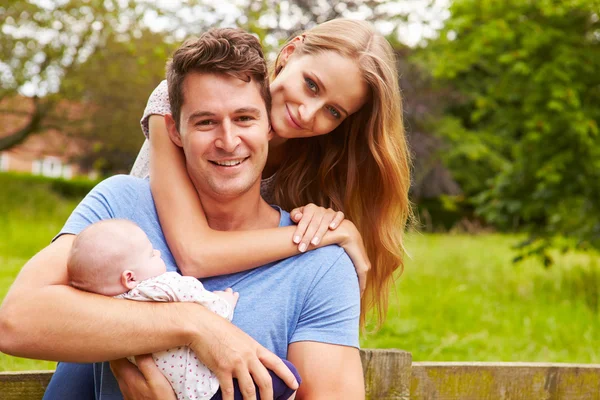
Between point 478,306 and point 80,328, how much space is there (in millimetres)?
5304

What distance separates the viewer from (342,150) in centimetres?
294

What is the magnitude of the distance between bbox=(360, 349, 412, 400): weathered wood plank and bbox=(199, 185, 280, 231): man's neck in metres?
0.60

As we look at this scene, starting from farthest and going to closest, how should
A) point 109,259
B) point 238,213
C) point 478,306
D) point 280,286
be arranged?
1. point 478,306
2. point 238,213
3. point 280,286
4. point 109,259

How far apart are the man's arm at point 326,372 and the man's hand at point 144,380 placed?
39cm

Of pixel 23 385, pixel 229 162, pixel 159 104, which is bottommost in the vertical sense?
pixel 23 385

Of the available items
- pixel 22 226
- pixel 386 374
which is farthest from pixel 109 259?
pixel 22 226

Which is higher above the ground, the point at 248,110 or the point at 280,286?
the point at 248,110

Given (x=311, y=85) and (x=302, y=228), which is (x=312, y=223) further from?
(x=311, y=85)

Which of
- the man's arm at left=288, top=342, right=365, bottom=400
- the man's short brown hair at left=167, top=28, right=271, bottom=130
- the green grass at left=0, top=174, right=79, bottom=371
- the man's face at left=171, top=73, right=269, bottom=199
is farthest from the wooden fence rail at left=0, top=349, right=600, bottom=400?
the green grass at left=0, top=174, right=79, bottom=371

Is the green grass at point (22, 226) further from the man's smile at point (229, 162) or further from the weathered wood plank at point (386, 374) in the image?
the weathered wood plank at point (386, 374)

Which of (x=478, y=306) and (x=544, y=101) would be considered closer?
(x=478, y=306)

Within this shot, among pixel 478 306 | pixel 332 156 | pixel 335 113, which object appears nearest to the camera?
pixel 335 113

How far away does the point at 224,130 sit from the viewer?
2328 mm

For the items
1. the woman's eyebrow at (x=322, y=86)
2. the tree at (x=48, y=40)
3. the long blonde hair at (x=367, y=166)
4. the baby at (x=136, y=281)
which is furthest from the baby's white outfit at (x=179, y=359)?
the tree at (x=48, y=40)
